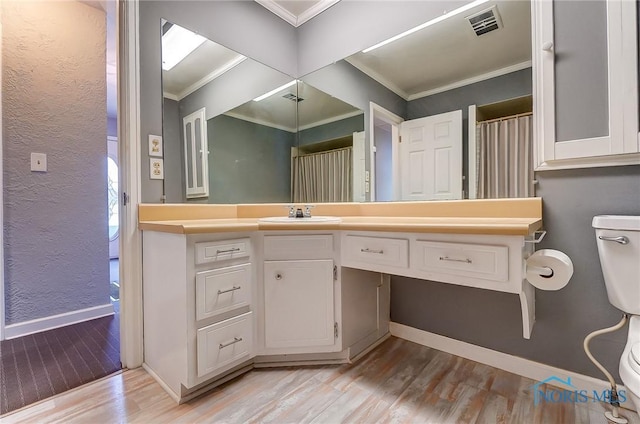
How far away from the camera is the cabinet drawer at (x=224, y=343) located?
1.27 m

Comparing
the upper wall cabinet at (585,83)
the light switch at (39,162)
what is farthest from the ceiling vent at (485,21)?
the light switch at (39,162)

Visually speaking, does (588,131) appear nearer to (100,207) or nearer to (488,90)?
(488,90)

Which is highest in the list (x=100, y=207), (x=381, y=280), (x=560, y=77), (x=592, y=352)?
(x=560, y=77)

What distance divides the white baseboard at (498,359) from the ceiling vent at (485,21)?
67.5 inches

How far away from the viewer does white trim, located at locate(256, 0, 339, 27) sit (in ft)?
7.18

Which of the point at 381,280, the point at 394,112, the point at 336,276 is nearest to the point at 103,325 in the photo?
the point at 336,276

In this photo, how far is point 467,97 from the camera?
5.28ft

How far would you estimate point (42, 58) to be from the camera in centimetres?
209

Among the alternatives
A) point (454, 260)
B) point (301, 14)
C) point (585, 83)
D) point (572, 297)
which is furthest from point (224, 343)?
point (301, 14)

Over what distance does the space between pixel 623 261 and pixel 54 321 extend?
10.9 ft

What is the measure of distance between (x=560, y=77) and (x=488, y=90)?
31 cm

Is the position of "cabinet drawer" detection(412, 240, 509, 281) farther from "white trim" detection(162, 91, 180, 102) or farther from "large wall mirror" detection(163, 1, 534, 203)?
"white trim" detection(162, 91, 180, 102)

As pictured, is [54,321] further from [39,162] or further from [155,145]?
[155,145]

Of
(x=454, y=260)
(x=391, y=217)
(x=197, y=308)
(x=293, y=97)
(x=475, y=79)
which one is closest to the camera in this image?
(x=454, y=260)
